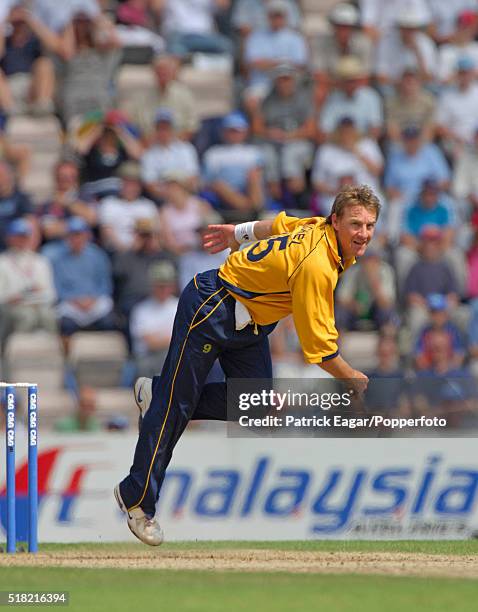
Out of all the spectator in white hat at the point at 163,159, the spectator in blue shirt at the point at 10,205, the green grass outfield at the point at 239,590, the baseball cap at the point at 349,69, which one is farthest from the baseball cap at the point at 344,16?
the green grass outfield at the point at 239,590

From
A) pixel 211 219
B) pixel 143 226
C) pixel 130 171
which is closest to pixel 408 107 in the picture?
pixel 211 219

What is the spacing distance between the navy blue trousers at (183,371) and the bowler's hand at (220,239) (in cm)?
39

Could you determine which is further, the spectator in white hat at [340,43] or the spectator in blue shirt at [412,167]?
the spectator in white hat at [340,43]

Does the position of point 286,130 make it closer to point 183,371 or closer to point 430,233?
point 430,233

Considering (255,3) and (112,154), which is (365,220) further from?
(255,3)

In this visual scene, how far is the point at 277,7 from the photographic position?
1588 cm

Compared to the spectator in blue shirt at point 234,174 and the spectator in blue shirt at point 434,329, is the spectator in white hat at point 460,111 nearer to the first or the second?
the spectator in blue shirt at point 234,174

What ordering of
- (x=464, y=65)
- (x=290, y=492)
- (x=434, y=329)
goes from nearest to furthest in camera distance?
(x=290, y=492)
(x=434, y=329)
(x=464, y=65)

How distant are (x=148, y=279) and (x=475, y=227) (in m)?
3.40

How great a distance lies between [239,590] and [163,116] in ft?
28.2

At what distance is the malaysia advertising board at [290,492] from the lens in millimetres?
9164

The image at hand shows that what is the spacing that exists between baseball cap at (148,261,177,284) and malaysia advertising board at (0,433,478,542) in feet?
12.1

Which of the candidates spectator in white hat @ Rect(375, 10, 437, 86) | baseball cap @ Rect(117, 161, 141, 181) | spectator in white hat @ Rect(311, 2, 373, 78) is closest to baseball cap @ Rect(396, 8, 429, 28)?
spectator in white hat @ Rect(375, 10, 437, 86)

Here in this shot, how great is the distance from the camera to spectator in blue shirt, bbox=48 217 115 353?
1316cm
